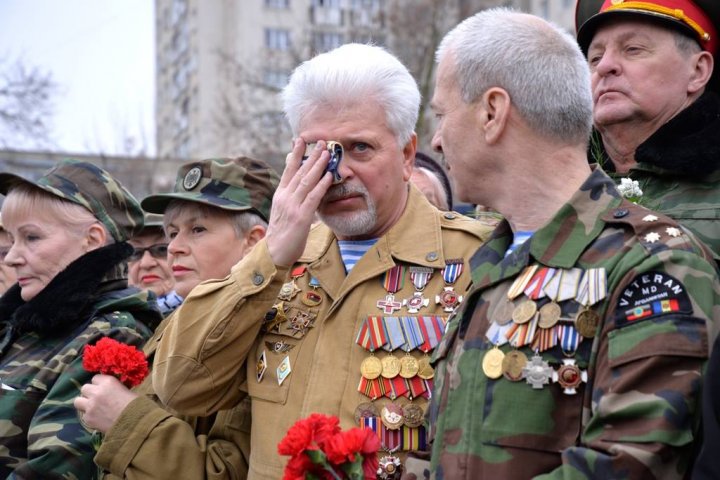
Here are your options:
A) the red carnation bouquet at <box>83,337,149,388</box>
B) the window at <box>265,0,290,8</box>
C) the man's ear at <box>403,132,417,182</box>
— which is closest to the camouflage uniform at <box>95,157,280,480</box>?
the red carnation bouquet at <box>83,337,149,388</box>

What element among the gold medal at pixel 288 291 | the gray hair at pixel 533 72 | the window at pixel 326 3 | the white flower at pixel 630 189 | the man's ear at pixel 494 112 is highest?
the gray hair at pixel 533 72

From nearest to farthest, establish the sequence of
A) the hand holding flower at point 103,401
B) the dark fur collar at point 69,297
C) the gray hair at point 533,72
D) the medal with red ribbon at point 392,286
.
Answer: the gray hair at point 533,72
the medal with red ribbon at point 392,286
the hand holding flower at point 103,401
the dark fur collar at point 69,297

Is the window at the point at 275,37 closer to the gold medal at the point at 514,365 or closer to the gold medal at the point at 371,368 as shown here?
the gold medal at the point at 371,368

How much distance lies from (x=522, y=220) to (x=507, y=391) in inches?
23.3

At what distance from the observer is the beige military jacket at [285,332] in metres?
3.43

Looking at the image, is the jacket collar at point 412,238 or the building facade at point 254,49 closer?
the jacket collar at point 412,238

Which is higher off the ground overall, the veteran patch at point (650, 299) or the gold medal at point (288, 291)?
the veteran patch at point (650, 299)

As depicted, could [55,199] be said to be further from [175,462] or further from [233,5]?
[233,5]

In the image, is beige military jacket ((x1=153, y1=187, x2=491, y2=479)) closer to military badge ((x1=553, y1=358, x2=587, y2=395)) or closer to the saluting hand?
the saluting hand

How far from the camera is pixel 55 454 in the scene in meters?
4.19

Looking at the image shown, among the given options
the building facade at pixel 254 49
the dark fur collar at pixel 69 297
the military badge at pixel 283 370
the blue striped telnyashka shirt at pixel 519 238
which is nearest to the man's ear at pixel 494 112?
the blue striped telnyashka shirt at pixel 519 238

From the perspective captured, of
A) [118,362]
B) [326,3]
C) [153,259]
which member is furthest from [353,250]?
[326,3]

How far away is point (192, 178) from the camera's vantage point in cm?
478

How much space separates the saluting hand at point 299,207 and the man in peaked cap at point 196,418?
35 centimetres
